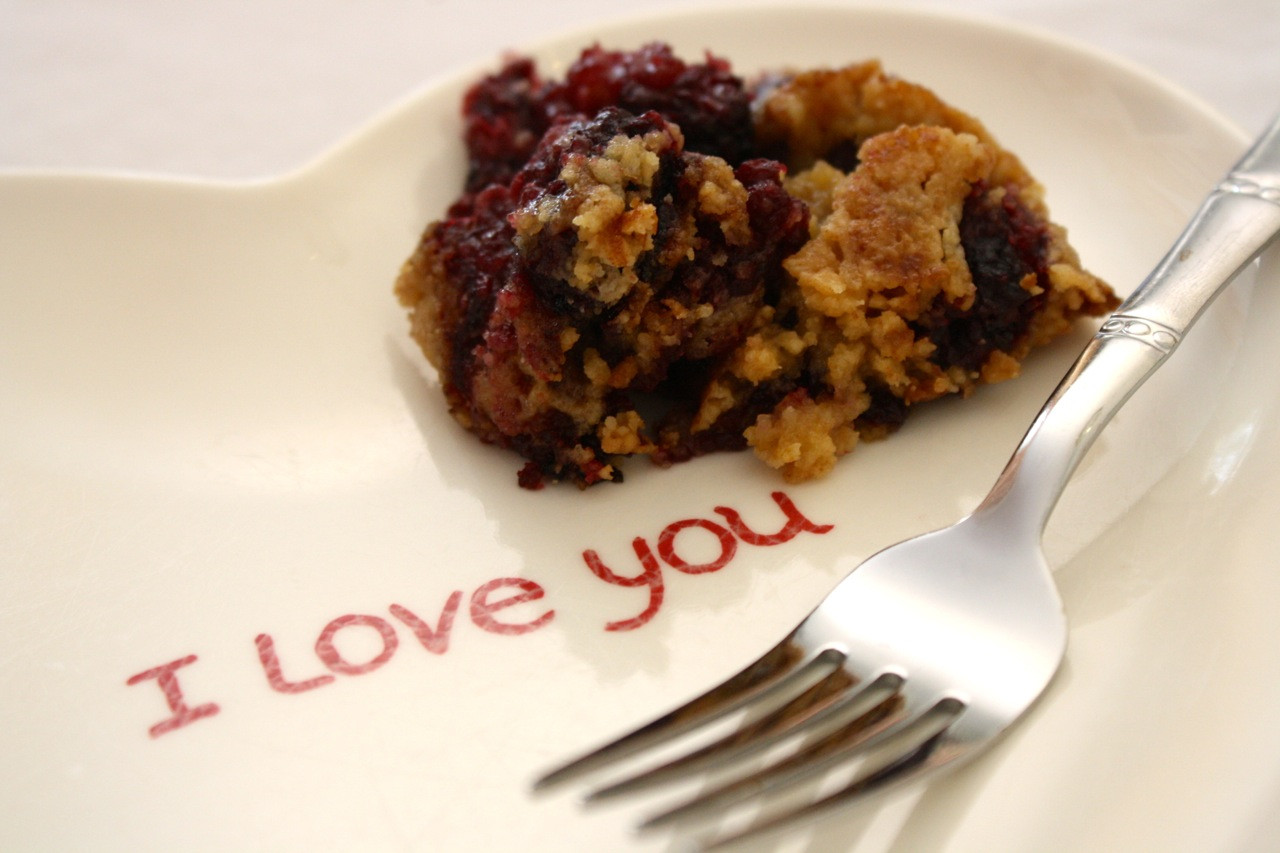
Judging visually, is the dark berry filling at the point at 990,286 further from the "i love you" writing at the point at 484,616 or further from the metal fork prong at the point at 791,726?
the metal fork prong at the point at 791,726

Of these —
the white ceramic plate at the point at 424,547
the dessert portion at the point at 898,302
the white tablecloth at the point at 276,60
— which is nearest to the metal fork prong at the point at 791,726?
the white ceramic plate at the point at 424,547

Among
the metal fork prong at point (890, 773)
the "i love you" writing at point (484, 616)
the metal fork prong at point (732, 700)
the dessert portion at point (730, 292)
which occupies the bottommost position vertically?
the "i love you" writing at point (484, 616)

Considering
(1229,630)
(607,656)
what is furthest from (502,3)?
(1229,630)

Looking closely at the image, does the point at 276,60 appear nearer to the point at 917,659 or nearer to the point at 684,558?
the point at 684,558

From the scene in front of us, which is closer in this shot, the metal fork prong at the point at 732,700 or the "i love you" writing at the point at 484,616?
the metal fork prong at the point at 732,700

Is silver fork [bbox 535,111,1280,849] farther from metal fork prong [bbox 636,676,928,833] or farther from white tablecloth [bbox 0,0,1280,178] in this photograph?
white tablecloth [bbox 0,0,1280,178]

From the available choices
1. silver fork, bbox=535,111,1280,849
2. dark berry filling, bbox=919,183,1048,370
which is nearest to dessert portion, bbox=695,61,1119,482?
dark berry filling, bbox=919,183,1048,370

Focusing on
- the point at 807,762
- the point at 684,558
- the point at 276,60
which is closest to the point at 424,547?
the point at 684,558

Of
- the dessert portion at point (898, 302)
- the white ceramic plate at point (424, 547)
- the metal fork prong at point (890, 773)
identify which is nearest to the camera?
the metal fork prong at point (890, 773)
